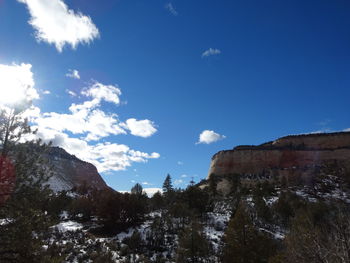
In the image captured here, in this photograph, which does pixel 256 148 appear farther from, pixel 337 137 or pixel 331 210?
pixel 331 210

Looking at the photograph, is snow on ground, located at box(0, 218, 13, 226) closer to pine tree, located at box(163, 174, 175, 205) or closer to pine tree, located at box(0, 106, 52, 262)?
pine tree, located at box(0, 106, 52, 262)

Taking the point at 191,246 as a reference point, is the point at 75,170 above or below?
above

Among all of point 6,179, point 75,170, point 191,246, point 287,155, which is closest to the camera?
point 6,179

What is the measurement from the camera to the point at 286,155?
389 feet

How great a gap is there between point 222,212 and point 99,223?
72.8 ft

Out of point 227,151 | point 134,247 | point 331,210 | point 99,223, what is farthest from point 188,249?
point 227,151

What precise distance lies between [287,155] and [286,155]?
0.41m

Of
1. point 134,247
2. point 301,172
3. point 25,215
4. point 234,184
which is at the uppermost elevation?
point 301,172

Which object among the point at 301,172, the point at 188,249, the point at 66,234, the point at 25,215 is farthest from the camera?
the point at 301,172

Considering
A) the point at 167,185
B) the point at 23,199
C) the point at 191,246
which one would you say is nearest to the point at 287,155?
the point at 167,185

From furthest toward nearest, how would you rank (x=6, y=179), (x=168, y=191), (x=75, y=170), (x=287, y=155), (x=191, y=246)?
(x=75, y=170)
(x=287, y=155)
(x=168, y=191)
(x=191, y=246)
(x=6, y=179)

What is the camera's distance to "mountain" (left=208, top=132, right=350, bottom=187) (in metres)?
111

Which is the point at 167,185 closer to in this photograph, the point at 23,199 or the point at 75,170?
the point at 23,199

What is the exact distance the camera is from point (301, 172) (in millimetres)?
97062
